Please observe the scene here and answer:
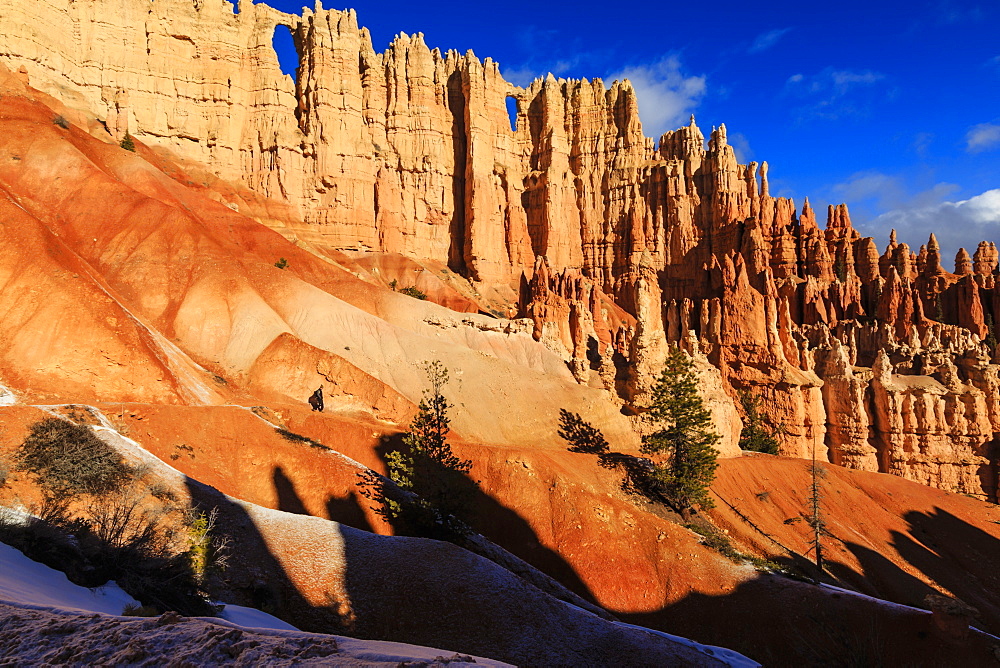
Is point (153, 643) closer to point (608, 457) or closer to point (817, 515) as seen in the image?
point (608, 457)

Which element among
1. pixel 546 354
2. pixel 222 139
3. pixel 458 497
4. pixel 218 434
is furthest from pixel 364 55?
pixel 458 497

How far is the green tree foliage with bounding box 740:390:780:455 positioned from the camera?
43.1 m

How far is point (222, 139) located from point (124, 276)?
122 feet

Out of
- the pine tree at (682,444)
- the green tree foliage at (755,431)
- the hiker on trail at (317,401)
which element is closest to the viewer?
the pine tree at (682,444)

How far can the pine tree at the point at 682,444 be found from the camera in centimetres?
2781

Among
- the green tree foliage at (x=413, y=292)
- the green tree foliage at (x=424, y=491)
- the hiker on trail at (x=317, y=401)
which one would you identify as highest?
the green tree foliage at (x=413, y=292)

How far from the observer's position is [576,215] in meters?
84.1

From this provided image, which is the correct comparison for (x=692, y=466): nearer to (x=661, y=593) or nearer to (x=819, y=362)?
(x=661, y=593)

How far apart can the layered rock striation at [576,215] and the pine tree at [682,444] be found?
13.9ft

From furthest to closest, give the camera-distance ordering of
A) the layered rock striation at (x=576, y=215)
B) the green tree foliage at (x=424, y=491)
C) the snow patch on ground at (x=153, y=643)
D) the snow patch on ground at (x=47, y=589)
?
the layered rock striation at (x=576, y=215) < the green tree foliage at (x=424, y=491) < the snow patch on ground at (x=47, y=589) < the snow patch on ground at (x=153, y=643)

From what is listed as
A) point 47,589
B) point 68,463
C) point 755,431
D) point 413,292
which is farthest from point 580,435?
point 47,589

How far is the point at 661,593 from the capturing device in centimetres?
2125

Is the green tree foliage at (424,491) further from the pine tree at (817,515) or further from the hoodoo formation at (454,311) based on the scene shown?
the pine tree at (817,515)

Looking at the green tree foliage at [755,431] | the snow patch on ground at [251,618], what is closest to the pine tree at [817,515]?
the green tree foliage at [755,431]
